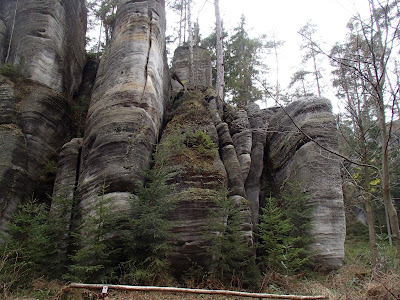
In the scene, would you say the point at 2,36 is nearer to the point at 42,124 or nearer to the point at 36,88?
the point at 36,88

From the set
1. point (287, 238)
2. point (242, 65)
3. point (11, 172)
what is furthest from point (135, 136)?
point (242, 65)

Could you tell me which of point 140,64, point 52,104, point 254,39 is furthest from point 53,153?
point 254,39

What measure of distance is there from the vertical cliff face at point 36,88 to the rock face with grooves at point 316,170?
8.89 meters

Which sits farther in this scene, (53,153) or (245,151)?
(245,151)

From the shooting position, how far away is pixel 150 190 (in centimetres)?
965

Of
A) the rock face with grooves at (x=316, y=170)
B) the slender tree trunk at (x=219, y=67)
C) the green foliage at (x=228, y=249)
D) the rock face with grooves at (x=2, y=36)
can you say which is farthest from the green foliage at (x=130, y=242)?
the rock face with grooves at (x=2, y=36)

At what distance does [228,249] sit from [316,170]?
5.38 meters

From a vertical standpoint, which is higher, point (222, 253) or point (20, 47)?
point (20, 47)

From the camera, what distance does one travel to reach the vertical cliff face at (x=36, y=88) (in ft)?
38.9

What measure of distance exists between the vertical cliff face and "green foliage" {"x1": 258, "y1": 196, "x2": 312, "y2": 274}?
839 centimetres

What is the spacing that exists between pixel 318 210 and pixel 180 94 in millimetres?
8261

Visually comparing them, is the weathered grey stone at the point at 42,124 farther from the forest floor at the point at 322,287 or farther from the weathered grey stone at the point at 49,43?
the forest floor at the point at 322,287

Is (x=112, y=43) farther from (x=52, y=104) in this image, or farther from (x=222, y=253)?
(x=222, y=253)

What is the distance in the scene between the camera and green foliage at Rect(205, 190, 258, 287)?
935cm
